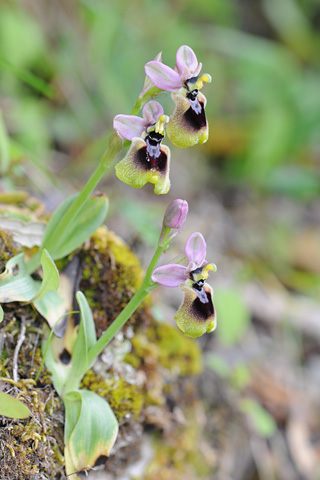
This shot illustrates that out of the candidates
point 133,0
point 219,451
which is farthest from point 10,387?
point 133,0

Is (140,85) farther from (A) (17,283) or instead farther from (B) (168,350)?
(A) (17,283)

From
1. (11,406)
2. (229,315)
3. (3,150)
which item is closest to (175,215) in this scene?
(11,406)

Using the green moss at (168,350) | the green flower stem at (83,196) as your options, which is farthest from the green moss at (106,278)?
the green flower stem at (83,196)

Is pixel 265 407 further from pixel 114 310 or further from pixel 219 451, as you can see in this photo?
pixel 114 310

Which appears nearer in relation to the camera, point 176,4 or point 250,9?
point 176,4

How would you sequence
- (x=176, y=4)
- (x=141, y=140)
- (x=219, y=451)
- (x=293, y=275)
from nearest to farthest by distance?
1. (x=141, y=140)
2. (x=219, y=451)
3. (x=293, y=275)
4. (x=176, y=4)

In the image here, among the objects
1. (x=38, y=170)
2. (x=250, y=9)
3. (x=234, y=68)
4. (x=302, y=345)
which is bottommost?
(x=302, y=345)
